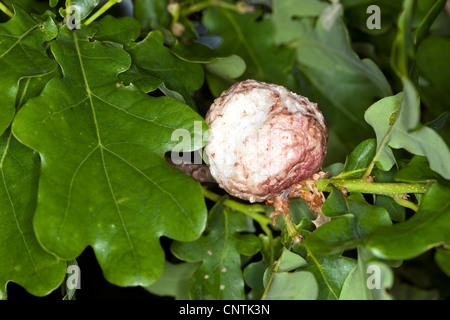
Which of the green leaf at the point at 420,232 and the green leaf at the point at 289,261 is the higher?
the green leaf at the point at 420,232

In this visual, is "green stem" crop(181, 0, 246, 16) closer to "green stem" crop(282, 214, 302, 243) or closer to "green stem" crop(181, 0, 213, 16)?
"green stem" crop(181, 0, 213, 16)

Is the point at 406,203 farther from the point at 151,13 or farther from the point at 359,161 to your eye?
the point at 151,13

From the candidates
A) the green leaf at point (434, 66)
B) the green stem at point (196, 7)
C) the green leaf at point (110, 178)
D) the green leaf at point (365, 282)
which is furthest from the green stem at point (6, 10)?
the green leaf at point (434, 66)

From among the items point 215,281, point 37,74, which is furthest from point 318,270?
point 37,74

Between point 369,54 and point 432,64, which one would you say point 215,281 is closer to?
point 369,54

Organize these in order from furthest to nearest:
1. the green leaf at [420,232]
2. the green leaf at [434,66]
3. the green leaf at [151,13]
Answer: the green leaf at [434,66], the green leaf at [151,13], the green leaf at [420,232]
